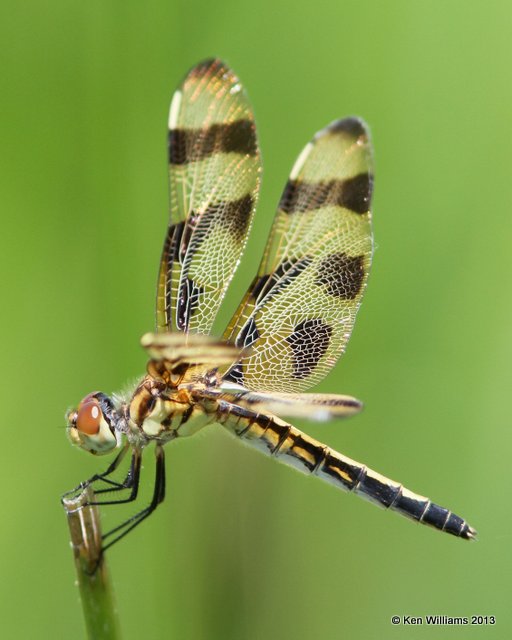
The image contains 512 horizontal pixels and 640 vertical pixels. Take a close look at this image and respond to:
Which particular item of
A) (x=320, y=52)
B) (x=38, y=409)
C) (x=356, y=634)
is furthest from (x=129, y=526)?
(x=320, y=52)

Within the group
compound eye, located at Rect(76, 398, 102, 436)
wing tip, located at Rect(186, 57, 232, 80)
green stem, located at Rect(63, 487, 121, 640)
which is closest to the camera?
green stem, located at Rect(63, 487, 121, 640)

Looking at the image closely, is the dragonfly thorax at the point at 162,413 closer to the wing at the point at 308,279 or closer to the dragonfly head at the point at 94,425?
the dragonfly head at the point at 94,425

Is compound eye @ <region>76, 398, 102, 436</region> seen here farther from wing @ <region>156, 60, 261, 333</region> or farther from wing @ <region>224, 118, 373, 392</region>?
wing @ <region>224, 118, 373, 392</region>

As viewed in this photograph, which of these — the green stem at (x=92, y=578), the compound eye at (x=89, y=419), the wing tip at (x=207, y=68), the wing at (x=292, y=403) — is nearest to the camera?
the green stem at (x=92, y=578)

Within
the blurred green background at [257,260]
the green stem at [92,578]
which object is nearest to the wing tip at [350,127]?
the blurred green background at [257,260]

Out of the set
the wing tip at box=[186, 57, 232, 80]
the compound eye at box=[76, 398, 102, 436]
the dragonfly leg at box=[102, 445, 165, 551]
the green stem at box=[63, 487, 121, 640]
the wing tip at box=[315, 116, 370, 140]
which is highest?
the wing tip at box=[186, 57, 232, 80]

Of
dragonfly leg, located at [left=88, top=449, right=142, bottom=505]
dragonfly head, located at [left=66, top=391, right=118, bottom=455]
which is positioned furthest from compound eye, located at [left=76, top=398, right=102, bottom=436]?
dragonfly leg, located at [left=88, top=449, right=142, bottom=505]

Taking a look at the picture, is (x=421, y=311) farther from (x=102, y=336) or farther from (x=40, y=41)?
(x=40, y=41)

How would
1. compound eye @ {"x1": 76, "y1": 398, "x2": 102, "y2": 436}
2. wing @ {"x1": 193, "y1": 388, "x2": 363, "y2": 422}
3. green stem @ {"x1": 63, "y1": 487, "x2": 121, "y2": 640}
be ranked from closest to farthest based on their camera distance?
green stem @ {"x1": 63, "y1": 487, "x2": 121, "y2": 640} < wing @ {"x1": 193, "y1": 388, "x2": 363, "y2": 422} < compound eye @ {"x1": 76, "y1": 398, "x2": 102, "y2": 436}
